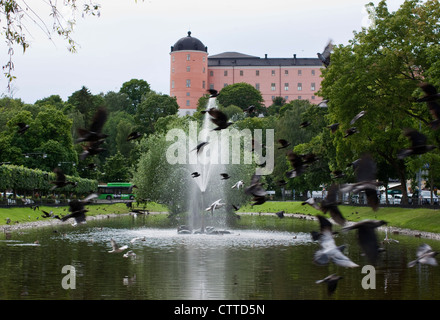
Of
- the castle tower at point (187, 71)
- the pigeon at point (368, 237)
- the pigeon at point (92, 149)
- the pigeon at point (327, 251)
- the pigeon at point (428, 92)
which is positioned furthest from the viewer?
the castle tower at point (187, 71)

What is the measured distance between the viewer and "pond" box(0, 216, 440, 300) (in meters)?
21.8

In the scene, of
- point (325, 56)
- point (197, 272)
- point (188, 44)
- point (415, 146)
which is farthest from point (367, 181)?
point (188, 44)

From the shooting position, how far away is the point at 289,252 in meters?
35.9

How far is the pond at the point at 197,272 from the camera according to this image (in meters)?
21.8

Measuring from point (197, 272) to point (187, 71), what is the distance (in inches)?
6628

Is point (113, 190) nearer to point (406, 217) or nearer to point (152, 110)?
point (152, 110)

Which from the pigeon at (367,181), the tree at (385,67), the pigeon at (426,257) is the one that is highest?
the tree at (385,67)

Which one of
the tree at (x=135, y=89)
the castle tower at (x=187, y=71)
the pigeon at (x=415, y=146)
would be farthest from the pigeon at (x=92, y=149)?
the castle tower at (x=187, y=71)

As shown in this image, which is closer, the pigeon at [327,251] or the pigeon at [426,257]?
the pigeon at [327,251]

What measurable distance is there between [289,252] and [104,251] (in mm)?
10453

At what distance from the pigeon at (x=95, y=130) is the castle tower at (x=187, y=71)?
176 m

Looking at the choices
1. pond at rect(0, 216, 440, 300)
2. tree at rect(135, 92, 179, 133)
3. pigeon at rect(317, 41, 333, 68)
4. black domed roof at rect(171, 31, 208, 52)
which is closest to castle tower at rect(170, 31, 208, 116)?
black domed roof at rect(171, 31, 208, 52)

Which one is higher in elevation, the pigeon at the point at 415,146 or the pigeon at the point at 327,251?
the pigeon at the point at 415,146

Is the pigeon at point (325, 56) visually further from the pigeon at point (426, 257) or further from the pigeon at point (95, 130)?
the pigeon at point (95, 130)
